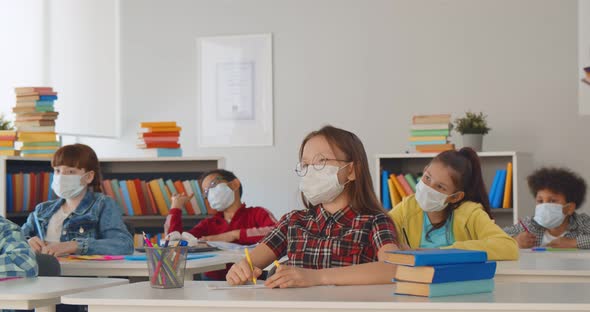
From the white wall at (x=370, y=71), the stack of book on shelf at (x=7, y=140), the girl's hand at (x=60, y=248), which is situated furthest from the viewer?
the white wall at (x=370, y=71)

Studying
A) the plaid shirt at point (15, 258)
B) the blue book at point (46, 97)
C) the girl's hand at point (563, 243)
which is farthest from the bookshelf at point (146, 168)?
the plaid shirt at point (15, 258)

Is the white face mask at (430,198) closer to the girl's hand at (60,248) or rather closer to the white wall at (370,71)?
the girl's hand at (60,248)

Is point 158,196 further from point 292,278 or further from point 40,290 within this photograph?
point 292,278

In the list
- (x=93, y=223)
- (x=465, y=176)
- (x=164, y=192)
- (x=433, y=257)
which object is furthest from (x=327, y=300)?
(x=164, y=192)

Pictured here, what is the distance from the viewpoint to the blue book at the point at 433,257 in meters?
2.14

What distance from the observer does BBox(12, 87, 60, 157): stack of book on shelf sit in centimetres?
568

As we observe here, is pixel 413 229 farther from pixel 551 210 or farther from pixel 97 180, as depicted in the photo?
pixel 97 180

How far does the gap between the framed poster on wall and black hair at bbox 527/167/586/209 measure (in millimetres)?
2662

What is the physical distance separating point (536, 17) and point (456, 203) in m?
3.10

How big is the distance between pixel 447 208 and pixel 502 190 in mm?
2343

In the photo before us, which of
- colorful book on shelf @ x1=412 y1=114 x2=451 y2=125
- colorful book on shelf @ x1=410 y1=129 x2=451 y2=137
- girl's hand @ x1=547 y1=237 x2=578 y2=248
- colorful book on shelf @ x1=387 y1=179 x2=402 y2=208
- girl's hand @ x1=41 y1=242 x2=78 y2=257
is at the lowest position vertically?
girl's hand @ x1=547 y1=237 x2=578 y2=248

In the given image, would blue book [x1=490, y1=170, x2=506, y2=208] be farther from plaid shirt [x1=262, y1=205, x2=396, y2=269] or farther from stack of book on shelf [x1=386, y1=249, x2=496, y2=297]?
stack of book on shelf [x1=386, y1=249, x2=496, y2=297]

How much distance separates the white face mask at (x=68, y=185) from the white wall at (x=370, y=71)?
2.85 metres

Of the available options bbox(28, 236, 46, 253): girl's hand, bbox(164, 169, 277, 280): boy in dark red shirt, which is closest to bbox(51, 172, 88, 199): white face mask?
bbox(28, 236, 46, 253): girl's hand
